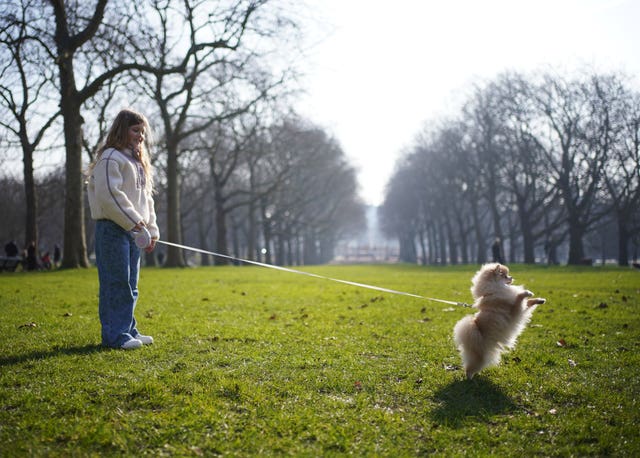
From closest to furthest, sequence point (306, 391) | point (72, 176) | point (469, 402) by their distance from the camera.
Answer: point (469, 402) < point (306, 391) < point (72, 176)

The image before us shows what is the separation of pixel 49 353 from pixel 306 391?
2.98m

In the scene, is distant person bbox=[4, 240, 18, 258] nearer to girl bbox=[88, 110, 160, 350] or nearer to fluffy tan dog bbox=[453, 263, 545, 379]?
girl bbox=[88, 110, 160, 350]

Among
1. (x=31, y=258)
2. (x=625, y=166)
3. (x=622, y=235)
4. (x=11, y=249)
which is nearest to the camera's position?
(x=31, y=258)

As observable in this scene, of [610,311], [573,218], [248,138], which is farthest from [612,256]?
[610,311]

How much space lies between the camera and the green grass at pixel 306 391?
3289mm

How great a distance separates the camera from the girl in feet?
17.5

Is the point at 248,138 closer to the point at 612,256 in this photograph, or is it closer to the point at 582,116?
the point at 582,116

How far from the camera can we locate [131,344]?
5.54 meters

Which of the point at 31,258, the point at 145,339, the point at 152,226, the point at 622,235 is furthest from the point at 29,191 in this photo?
the point at 622,235

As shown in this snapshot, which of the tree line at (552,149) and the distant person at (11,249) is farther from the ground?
the tree line at (552,149)

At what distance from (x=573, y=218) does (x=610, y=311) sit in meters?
32.4

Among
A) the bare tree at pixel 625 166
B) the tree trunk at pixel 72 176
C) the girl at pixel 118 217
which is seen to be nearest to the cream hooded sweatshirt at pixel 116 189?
the girl at pixel 118 217

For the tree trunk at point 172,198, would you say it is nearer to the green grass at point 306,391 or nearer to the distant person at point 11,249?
the distant person at point 11,249

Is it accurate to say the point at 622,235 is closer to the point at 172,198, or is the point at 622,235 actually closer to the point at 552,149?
the point at 552,149
